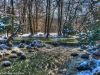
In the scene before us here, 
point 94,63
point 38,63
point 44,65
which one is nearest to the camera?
point 94,63

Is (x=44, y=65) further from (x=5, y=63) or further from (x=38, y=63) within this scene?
(x=5, y=63)

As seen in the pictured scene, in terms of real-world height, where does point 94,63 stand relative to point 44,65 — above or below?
above

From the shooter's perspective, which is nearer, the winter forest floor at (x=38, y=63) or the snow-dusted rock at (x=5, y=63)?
the winter forest floor at (x=38, y=63)

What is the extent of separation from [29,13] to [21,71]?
1815 cm

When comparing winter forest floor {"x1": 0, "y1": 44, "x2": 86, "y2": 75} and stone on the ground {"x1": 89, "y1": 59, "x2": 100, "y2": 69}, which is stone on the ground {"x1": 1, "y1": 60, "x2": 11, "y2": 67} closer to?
winter forest floor {"x1": 0, "y1": 44, "x2": 86, "y2": 75}

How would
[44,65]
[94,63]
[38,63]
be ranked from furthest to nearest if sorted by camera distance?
[38,63]
[44,65]
[94,63]

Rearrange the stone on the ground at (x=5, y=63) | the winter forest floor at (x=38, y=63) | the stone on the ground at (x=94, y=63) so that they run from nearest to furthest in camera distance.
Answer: the winter forest floor at (x=38, y=63) → the stone on the ground at (x=94, y=63) → the stone on the ground at (x=5, y=63)

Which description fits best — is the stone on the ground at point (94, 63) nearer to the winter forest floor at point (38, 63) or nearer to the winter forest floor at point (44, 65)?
the winter forest floor at point (38, 63)

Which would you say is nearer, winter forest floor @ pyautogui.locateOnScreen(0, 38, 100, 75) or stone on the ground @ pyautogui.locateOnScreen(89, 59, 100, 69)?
winter forest floor @ pyautogui.locateOnScreen(0, 38, 100, 75)

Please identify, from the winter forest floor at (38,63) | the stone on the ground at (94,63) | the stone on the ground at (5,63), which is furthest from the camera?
the stone on the ground at (5,63)

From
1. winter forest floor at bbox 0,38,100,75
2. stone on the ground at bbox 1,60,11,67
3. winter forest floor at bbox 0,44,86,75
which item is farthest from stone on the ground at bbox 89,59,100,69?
stone on the ground at bbox 1,60,11,67

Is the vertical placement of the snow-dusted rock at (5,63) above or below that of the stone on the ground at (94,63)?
below

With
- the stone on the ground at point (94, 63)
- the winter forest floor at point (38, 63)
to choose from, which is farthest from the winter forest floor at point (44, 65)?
the stone on the ground at point (94, 63)

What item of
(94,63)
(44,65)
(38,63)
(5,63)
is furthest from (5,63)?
(94,63)
